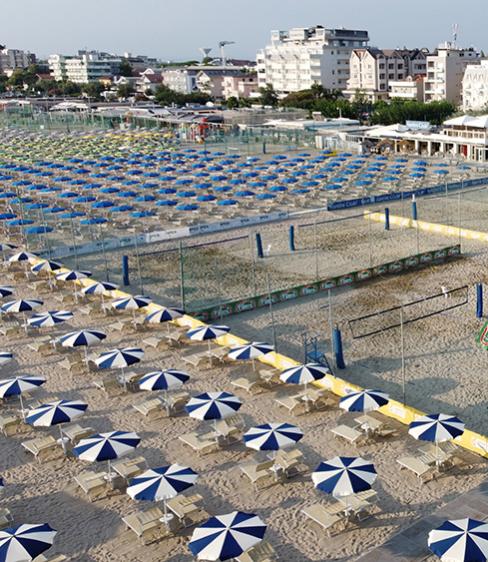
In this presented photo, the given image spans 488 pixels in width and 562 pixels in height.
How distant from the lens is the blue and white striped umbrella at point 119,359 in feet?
53.8

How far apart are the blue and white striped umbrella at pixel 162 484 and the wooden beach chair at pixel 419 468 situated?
3.95 metres

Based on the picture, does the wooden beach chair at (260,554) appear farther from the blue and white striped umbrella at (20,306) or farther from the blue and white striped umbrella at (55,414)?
the blue and white striped umbrella at (20,306)

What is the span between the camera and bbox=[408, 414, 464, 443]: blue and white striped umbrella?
12.5 m

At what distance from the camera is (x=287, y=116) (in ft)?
274

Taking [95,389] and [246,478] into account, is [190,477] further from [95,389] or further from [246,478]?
[95,389]

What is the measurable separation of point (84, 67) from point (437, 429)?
7779 inches

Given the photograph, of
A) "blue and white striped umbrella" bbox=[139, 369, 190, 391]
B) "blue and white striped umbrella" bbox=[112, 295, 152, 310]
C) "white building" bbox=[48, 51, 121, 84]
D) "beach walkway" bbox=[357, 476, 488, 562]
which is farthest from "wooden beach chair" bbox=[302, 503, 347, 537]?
"white building" bbox=[48, 51, 121, 84]

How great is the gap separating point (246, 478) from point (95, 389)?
549 cm

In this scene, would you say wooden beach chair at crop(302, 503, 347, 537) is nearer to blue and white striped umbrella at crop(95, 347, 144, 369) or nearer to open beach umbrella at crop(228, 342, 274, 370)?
open beach umbrella at crop(228, 342, 274, 370)

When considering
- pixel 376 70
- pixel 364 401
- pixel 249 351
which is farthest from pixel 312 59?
pixel 364 401

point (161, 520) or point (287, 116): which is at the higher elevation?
point (287, 116)

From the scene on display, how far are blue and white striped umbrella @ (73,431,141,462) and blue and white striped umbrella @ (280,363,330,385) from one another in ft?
12.9

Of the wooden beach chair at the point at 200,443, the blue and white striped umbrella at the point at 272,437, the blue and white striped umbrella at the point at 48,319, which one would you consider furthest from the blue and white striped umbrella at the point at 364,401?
the blue and white striped umbrella at the point at 48,319

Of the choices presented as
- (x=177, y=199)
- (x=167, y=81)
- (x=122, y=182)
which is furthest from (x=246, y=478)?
(x=167, y=81)
